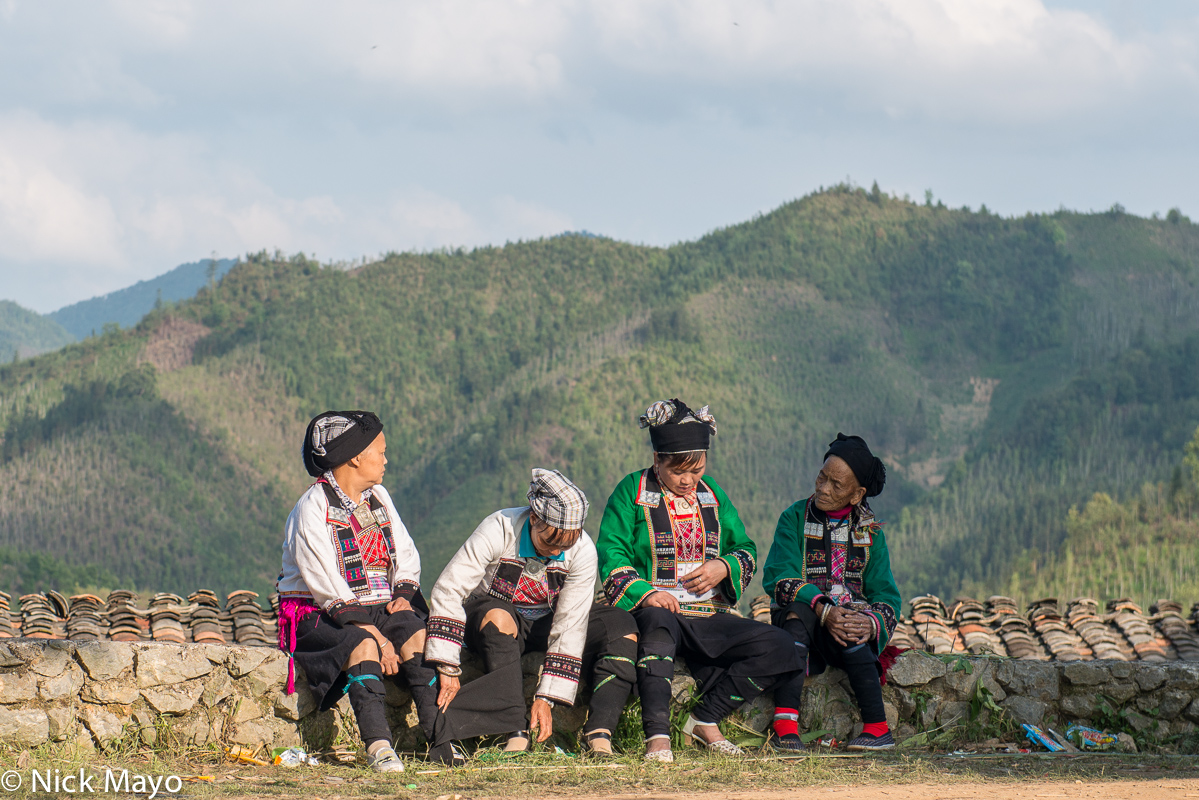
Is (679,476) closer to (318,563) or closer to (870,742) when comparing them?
(870,742)

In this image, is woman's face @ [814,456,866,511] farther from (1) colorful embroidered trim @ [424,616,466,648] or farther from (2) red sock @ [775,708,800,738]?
(1) colorful embroidered trim @ [424,616,466,648]

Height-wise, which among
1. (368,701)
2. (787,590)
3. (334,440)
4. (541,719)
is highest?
(334,440)

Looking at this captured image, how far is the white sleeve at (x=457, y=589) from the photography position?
169 inches

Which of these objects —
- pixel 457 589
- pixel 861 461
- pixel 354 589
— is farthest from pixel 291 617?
pixel 861 461

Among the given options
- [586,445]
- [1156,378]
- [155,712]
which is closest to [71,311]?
[586,445]

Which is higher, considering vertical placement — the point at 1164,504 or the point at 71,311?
the point at 71,311

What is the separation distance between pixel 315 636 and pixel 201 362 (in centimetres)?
4950

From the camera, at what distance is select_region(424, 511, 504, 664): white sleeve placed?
4297 millimetres

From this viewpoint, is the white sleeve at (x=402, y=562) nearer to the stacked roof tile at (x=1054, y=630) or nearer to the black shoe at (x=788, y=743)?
the black shoe at (x=788, y=743)

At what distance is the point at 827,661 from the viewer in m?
4.75

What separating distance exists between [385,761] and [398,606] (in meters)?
0.62

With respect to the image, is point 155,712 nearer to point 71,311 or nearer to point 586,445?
point 586,445

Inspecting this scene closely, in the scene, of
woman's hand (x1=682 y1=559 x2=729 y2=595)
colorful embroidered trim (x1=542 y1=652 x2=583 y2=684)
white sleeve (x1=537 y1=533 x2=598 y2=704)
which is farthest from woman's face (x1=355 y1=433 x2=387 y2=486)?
woman's hand (x1=682 y1=559 x2=729 y2=595)

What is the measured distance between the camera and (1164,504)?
2556cm
